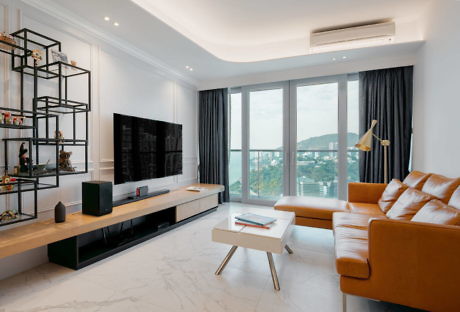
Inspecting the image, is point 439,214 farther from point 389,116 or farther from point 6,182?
point 6,182

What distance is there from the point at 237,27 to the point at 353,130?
2.53 m

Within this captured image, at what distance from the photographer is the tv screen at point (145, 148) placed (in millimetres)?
2949

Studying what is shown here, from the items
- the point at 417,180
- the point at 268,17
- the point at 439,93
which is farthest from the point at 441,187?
the point at 268,17

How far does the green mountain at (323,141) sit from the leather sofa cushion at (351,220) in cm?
188

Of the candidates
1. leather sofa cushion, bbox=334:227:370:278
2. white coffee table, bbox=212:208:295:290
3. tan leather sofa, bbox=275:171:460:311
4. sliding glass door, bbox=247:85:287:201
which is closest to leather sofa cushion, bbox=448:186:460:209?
tan leather sofa, bbox=275:171:460:311

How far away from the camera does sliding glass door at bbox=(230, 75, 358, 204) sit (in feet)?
13.3

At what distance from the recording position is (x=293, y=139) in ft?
14.4

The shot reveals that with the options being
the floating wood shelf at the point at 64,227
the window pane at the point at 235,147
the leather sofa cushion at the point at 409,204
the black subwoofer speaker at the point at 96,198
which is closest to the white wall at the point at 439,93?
the leather sofa cushion at the point at 409,204

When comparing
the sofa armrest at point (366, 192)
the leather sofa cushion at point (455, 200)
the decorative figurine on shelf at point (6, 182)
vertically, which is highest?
the decorative figurine on shelf at point (6, 182)

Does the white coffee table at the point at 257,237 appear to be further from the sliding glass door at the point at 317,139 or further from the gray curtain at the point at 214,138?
the gray curtain at the point at 214,138

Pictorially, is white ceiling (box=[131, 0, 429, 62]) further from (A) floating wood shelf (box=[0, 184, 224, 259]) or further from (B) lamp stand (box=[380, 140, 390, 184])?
(A) floating wood shelf (box=[0, 184, 224, 259])

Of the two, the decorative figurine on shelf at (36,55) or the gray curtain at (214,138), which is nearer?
the decorative figurine on shelf at (36,55)

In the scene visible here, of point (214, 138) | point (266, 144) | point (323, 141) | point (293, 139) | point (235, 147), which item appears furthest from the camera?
point (235, 147)

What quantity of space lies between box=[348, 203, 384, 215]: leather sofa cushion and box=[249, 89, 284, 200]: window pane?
1.73 meters
